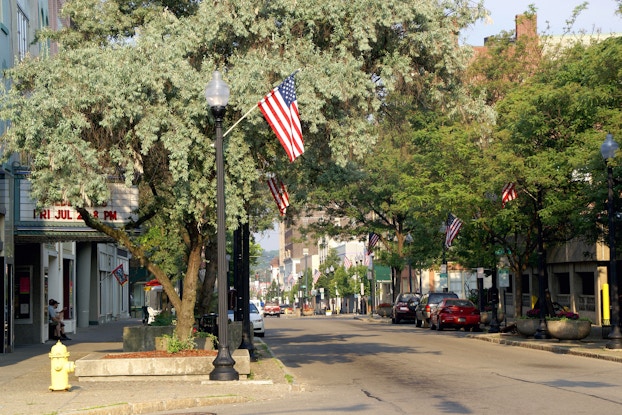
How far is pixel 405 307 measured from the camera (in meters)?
57.1

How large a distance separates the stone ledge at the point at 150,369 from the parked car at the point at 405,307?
38708 mm

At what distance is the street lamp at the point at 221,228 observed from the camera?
17141 millimetres

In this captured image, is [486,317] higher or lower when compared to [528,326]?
lower

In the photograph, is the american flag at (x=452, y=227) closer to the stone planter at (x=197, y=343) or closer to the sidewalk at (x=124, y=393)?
the sidewalk at (x=124, y=393)

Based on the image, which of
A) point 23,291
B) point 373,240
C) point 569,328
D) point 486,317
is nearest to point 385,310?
point 373,240

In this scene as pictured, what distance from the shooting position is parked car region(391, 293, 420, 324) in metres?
57.0

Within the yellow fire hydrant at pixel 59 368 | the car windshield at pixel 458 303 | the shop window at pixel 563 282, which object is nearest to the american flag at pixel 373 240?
the shop window at pixel 563 282

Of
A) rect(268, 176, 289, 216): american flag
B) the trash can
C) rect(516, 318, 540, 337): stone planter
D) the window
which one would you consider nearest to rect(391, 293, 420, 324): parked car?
rect(516, 318, 540, 337): stone planter

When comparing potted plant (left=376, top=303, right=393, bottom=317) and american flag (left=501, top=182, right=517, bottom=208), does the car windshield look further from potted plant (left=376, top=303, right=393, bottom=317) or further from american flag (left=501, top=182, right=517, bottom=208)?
potted plant (left=376, top=303, right=393, bottom=317)

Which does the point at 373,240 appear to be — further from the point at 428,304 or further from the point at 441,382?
the point at 441,382

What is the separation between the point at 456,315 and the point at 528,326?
10787mm

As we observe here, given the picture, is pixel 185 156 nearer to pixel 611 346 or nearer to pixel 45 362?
pixel 45 362

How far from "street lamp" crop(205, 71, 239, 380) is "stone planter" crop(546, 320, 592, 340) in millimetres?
16191

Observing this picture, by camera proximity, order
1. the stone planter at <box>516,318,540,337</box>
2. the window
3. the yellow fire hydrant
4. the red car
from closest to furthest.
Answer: the yellow fire hydrant < the window < the stone planter at <box>516,318,540,337</box> < the red car
